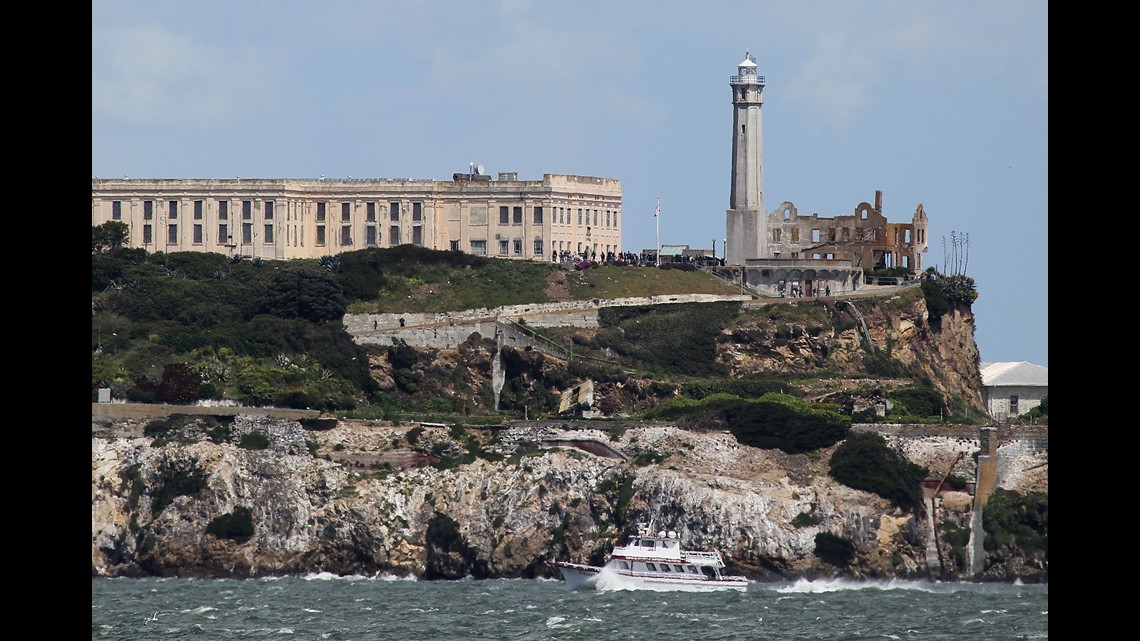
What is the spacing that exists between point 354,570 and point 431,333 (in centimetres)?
1741

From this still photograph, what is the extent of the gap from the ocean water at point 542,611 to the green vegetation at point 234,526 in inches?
74.4

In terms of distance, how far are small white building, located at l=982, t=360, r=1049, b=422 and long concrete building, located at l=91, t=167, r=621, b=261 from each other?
2289 centimetres

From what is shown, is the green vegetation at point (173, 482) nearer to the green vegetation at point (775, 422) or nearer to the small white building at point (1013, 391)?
the green vegetation at point (775, 422)

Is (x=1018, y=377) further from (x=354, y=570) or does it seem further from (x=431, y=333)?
(x=354, y=570)

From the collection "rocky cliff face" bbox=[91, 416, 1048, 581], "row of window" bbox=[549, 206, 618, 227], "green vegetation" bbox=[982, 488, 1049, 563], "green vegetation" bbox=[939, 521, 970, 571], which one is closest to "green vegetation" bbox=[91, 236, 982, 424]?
"rocky cliff face" bbox=[91, 416, 1048, 581]

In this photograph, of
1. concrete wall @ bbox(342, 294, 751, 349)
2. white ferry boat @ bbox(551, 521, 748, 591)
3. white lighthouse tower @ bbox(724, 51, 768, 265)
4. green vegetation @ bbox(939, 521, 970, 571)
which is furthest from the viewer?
white lighthouse tower @ bbox(724, 51, 768, 265)

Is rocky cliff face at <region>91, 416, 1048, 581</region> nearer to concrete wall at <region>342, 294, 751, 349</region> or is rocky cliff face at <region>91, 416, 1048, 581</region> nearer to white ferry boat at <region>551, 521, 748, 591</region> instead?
white ferry boat at <region>551, 521, 748, 591</region>

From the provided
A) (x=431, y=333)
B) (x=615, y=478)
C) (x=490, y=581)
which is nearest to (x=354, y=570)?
(x=490, y=581)

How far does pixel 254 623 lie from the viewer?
63.0 meters

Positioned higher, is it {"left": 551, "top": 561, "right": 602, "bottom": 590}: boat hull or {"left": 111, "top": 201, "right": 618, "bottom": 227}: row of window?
{"left": 111, "top": 201, "right": 618, "bottom": 227}: row of window

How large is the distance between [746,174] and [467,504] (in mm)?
32101

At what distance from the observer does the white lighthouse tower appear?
106312mm

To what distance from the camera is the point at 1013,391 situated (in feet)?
342

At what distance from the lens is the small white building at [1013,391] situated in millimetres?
103188
